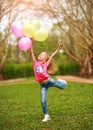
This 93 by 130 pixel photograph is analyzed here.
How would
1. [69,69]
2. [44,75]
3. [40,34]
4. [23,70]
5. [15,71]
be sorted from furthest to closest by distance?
[69,69] < [23,70] < [15,71] < [40,34] < [44,75]

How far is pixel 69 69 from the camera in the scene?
95.6 ft

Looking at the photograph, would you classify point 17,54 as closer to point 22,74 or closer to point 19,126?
point 22,74

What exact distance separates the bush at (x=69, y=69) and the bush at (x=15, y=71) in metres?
3.02

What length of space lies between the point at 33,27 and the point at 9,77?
810 inches

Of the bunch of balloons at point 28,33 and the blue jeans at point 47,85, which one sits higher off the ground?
the bunch of balloons at point 28,33

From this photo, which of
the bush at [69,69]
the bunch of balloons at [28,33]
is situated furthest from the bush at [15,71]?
the bunch of balloons at [28,33]

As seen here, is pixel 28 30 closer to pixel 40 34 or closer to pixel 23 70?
pixel 40 34

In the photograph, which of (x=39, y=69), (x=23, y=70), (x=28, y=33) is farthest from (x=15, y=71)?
(x=39, y=69)

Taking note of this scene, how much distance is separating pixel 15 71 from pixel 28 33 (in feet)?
68.7

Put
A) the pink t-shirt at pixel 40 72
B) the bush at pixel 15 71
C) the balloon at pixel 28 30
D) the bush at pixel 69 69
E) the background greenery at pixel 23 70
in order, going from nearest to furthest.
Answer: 1. the pink t-shirt at pixel 40 72
2. the balloon at pixel 28 30
3. the bush at pixel 15 71
4. the background greenery at pixel 23 70
5. the bush at pixel 69 69

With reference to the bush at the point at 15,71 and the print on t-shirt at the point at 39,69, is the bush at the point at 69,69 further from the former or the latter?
the print on t-shirt at the point at 39,69

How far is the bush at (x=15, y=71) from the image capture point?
87.7 feet

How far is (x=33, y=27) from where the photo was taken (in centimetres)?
651

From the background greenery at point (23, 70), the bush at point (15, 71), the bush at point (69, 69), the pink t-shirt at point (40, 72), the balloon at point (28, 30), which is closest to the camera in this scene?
the pink t-shirt at point (40, 72)
